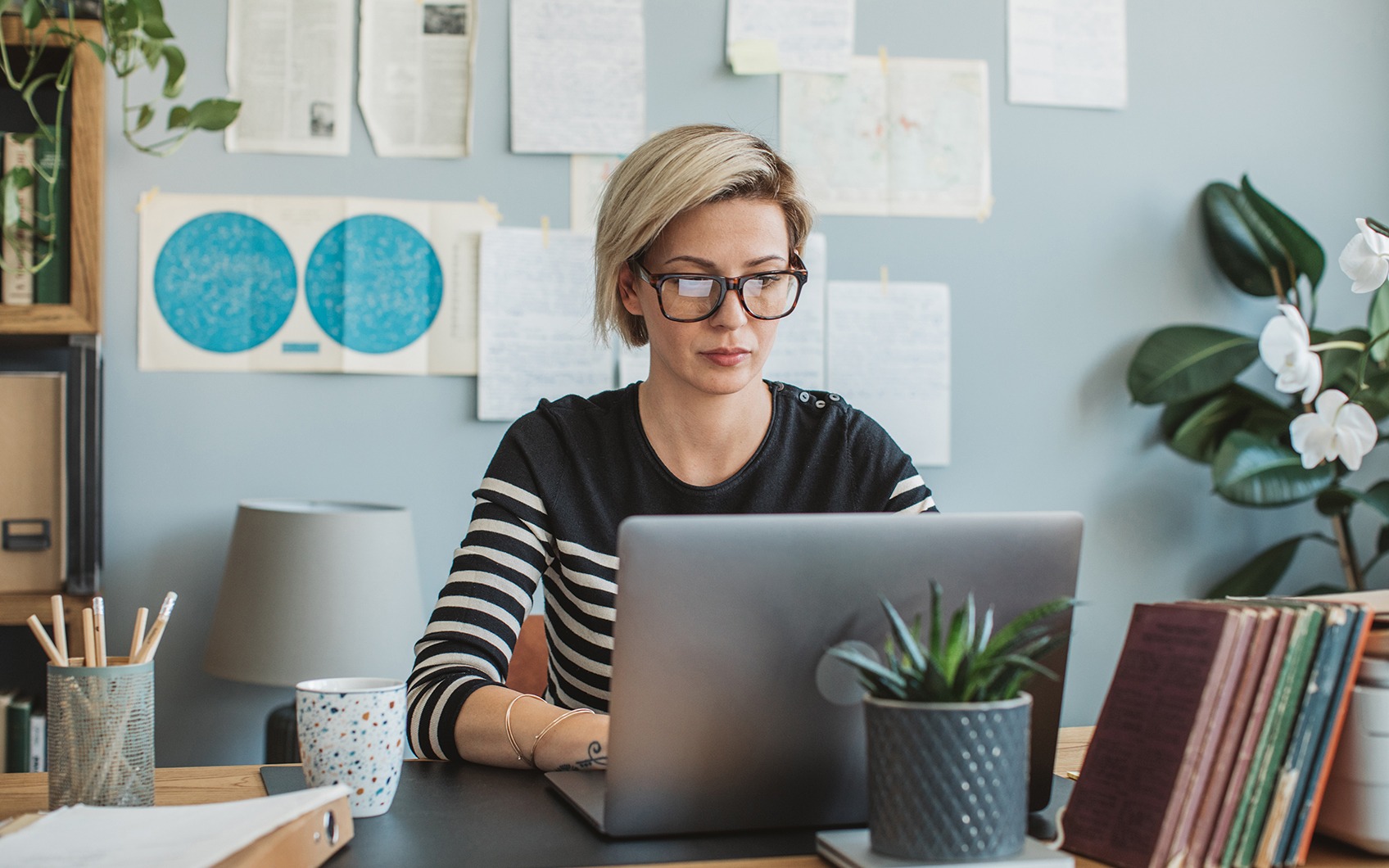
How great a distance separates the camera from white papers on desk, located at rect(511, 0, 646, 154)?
2.34m

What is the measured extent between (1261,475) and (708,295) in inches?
58.5

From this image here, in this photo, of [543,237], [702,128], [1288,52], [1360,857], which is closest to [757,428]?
[702,128]

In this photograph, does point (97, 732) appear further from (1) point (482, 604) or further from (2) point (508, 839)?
(1) point (482, 604)

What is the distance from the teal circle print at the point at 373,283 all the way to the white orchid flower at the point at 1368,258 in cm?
172

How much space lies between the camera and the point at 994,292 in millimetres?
2539

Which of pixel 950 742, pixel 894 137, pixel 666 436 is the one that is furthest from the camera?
pixel 894 137

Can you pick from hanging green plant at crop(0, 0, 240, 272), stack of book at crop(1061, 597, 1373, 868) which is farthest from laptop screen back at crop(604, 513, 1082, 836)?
hanging green plant at crop(0, 0, 240, 272)

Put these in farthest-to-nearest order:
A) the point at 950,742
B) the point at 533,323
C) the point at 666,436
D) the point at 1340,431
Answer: the point at 533,323 < the point at 666,436 < the point at 1340,431 < the point at 950,742

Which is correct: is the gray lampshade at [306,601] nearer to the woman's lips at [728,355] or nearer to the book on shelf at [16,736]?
the book on shelf at [16,736]

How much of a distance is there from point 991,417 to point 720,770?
185 cm

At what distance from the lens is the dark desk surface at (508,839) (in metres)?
0.78

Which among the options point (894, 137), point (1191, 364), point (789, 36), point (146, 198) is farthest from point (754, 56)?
point (146, 198)

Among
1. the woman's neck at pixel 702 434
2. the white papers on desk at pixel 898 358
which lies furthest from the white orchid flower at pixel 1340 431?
the white papers on desk at pixel 898 358

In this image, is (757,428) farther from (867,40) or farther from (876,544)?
(867,40)
